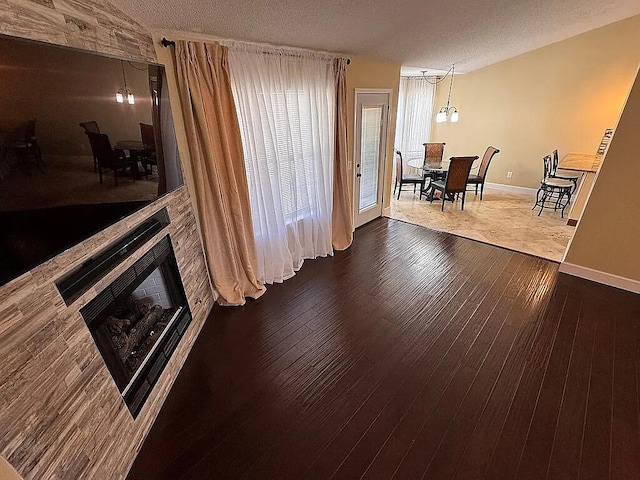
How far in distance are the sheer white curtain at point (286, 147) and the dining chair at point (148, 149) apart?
0.80m

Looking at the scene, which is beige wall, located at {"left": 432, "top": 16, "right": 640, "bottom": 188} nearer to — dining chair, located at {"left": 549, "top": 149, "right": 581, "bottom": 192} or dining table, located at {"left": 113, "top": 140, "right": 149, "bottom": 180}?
dining chair, located at {"left": 549, "top": 149, "right": 581, "bottom": 192}

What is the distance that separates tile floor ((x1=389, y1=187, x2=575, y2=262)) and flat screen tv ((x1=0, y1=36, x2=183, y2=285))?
4.22 meters

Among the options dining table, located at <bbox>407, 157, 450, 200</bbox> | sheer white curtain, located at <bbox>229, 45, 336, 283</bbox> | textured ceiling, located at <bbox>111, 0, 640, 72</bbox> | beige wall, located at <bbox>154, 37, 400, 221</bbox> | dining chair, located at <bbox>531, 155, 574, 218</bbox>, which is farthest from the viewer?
dining table, located at <bbox>407, 157, 450, 200</bbox>

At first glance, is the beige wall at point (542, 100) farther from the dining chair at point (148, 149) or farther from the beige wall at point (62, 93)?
the beige wall at point (62, 93)

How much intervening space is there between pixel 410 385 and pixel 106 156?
7.69ft

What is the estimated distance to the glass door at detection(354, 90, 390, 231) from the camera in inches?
157

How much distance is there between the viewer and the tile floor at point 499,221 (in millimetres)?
4246

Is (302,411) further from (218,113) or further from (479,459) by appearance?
(218,113)

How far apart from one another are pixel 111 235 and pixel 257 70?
5.87 ft

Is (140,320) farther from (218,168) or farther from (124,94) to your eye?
(124,94)

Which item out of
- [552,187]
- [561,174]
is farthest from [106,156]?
[561,174]

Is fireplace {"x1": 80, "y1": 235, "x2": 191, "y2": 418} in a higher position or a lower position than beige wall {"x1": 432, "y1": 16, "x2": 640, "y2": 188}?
lower

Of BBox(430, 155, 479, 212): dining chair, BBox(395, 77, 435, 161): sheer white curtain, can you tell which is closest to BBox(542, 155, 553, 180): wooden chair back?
BBox(430, 155, 479, 212): dining chair

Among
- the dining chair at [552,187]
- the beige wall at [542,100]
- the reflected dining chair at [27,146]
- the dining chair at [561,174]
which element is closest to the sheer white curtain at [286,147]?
the reflected dining chair at [27,146]
